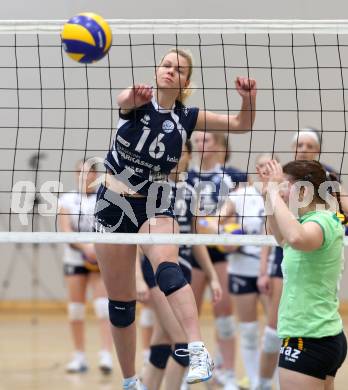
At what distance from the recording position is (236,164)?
11539 millimetres

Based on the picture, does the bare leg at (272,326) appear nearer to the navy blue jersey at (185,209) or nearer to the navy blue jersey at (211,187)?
the navy blue jersey at (185,209)

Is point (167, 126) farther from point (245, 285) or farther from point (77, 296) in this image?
point (77, 296)

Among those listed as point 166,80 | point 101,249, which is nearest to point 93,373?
point 101,249

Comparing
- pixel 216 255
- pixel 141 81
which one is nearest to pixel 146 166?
pixel 216 255

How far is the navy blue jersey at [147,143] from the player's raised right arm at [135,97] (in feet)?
0.41

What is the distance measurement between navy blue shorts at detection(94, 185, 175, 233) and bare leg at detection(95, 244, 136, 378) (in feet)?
0.37

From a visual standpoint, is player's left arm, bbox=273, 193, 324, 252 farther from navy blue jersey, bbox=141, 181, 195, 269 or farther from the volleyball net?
the volleyball net

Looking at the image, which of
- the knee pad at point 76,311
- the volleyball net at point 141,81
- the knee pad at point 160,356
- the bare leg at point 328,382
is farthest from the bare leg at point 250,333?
the volleyball net at point 141,81

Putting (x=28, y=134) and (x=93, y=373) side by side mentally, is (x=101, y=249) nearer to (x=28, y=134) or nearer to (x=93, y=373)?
(x=93, y=373)

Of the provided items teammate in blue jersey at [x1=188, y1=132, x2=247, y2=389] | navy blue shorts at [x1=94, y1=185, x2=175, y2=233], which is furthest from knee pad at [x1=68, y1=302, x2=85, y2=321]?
navy blue shorts at [x1=94, y1=185, x2=175, y2=233]

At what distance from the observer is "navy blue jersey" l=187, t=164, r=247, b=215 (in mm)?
7273

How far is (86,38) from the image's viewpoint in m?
4.71

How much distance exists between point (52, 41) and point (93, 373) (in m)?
4.80

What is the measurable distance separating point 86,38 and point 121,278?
1387mm
